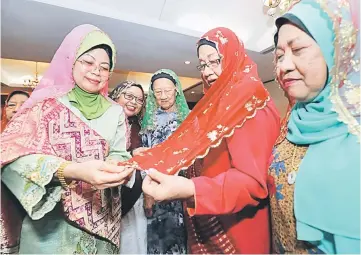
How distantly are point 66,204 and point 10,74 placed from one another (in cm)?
495

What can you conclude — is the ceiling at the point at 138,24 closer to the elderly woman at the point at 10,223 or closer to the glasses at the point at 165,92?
the glasses at the point at 165,92

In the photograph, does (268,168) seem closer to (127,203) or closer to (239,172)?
(239,172)

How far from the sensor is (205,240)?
1.01 meters

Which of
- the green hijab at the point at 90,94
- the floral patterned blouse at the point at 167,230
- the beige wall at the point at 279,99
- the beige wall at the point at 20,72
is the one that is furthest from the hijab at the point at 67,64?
the beige wall at the point at 20,72

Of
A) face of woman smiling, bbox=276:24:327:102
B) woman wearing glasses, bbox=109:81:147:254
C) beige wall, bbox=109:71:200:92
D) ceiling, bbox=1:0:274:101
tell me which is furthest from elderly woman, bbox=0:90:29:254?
beige wall, bbox=109:71:200:92

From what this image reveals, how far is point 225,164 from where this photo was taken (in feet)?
3.07

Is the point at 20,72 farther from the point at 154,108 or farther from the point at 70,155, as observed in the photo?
the point at 70,155

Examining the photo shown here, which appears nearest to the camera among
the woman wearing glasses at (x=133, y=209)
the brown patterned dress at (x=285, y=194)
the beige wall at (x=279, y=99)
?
the brown patterned dress at (x=285, y=194)

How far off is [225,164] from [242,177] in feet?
0.45

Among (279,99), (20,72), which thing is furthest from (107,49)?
(20,72)

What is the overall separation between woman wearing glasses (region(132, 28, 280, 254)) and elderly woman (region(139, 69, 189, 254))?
44 cm

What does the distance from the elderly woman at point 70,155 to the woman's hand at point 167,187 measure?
0.11m

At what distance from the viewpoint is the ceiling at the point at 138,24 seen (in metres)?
2.62

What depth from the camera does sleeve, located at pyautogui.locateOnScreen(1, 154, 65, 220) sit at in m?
0.89
